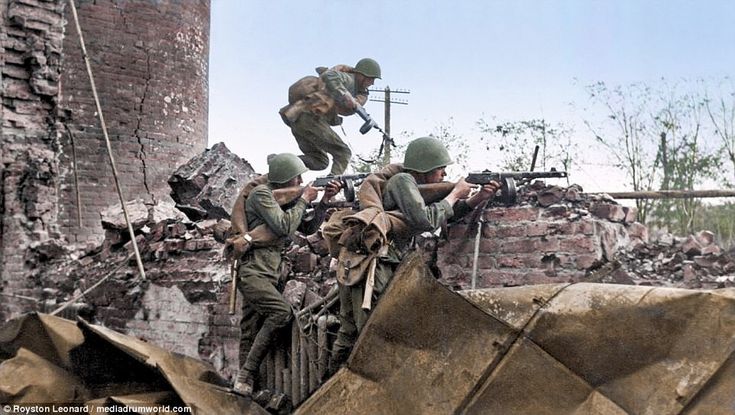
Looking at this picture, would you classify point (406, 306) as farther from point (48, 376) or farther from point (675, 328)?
point (48, 376)

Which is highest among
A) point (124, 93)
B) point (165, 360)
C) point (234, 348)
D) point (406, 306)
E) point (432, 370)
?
point (124, 93)

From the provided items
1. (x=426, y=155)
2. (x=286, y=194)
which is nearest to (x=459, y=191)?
(x=426, y=155)

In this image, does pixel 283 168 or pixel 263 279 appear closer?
pixel 263 279

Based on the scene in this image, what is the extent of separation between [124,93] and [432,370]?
959cm

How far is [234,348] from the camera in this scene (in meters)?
5.77

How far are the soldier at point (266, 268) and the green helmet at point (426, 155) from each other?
92 centimetres

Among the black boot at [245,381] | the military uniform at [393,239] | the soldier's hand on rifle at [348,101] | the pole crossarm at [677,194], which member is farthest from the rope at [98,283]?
the pole crossarm at [677,194]

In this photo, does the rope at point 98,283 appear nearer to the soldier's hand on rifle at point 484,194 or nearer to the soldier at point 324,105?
the soldier at point 324,105

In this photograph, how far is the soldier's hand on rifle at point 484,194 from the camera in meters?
4.52

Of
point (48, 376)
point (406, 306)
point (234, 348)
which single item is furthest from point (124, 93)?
point (406, 306)

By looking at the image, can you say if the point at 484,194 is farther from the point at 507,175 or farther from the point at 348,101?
the point at 348,101

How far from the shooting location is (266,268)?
4.74 meters

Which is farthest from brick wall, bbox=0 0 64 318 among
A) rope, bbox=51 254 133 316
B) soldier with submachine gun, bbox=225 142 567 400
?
soldier with submachine gun, bbox=225 142 567 400

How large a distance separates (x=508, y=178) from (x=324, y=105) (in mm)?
2449
